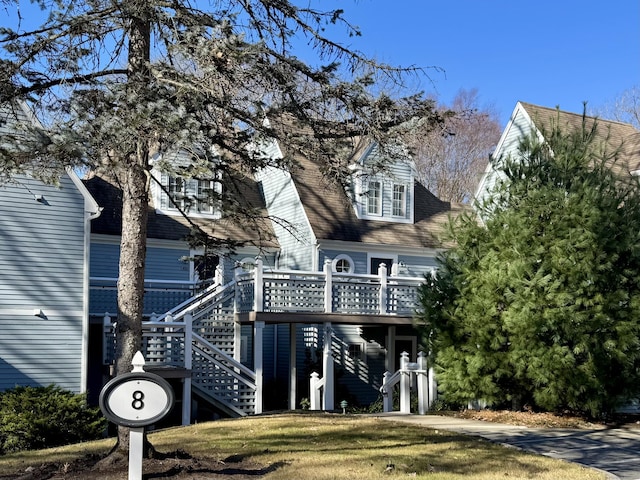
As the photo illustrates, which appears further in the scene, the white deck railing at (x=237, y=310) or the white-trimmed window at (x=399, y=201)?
the white-trimmed window at (x=399, y=201)

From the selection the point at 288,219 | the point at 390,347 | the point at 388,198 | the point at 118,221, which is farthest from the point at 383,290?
the point at 118,221

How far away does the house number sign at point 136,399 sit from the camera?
7754 millimetres

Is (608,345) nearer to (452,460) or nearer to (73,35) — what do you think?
(452,460)

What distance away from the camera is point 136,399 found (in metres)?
7.81

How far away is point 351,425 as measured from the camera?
1345 centimetres

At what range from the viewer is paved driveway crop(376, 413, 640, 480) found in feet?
34.8

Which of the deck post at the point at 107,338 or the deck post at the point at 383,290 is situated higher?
the deck post at the point at 383,290

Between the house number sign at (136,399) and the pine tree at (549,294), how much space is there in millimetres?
8530

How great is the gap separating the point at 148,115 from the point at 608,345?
974cm

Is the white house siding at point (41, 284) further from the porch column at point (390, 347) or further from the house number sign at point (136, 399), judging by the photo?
the house number sign at point (136, 399)

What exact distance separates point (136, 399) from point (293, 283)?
11902mm

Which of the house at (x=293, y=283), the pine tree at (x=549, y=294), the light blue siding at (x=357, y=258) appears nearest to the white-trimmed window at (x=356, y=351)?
the house at (x=293, y=283)

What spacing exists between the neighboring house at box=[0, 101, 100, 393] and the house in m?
1.16

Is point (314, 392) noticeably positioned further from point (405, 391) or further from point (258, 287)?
point (258, 287)
